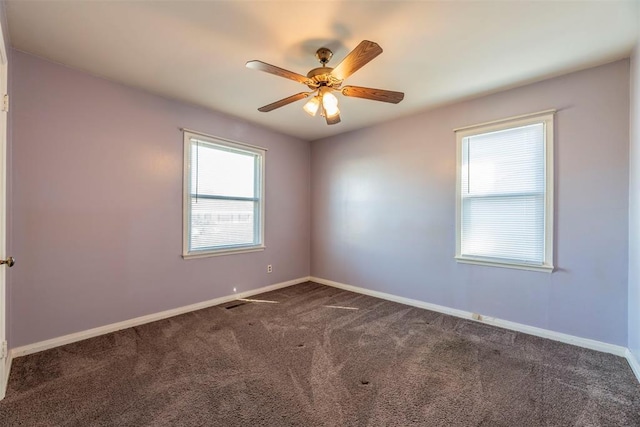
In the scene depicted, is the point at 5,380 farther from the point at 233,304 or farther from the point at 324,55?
the point at 324,55

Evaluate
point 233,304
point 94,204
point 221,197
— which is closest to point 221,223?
point 221,197

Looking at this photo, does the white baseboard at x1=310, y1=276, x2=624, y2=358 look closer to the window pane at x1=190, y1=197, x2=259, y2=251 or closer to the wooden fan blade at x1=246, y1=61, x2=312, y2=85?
the window pane at x1=190, y1=197, x2=259, y2=251

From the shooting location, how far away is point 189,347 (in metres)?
2.52

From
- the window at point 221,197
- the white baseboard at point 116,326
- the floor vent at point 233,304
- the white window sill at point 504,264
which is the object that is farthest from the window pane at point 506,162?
the white baseboard at point 116,326

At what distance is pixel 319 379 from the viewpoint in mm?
2051

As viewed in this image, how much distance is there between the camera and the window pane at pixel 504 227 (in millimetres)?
2814

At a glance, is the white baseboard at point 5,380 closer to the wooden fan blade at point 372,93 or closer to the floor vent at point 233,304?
the floor vent at point 233,304

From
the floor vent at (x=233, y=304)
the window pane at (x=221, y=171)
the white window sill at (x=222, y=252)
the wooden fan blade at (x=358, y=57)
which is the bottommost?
the floor vent at (x=233, y=304)

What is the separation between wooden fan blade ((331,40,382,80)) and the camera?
1679 mm

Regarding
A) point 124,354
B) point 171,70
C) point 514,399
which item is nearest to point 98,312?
point 124,354

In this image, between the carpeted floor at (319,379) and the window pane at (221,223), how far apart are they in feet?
3.60

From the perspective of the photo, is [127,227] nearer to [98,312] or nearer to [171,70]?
[98,312]

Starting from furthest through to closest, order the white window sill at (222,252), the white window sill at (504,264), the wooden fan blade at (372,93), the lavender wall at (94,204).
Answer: the white window sill at (222,252) → the white window sill at (504,264) → the lavender wall at (94,204) → the wooden fan blade at (372,93)

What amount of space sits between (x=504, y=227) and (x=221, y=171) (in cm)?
349
